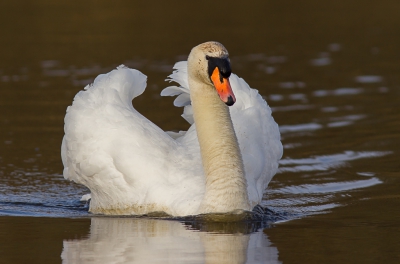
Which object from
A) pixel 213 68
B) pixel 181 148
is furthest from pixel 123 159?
pixel 213 68

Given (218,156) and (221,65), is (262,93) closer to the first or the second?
(218,156)

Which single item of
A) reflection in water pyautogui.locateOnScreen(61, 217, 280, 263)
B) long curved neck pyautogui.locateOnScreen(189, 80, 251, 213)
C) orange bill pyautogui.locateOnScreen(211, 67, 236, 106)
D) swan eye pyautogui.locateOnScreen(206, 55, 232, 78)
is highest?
swan eye pyautogui.locateOnScreen(206, 55, 232, 78)

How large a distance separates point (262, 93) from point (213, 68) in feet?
27.9

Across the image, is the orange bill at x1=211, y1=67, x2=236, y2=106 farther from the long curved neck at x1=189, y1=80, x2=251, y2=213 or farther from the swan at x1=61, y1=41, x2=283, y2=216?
the long curved neck at x1=189, y1=80, x2=251, y2=213

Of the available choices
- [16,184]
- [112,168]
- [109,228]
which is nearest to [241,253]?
[109,228]

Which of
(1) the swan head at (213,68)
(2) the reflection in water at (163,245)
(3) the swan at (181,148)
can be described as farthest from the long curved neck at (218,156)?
(2) the reflection in water at (163,245)

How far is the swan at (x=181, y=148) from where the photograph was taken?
27.4 ft

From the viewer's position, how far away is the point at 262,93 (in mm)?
16594

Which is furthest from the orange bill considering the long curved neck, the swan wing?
the swan wing

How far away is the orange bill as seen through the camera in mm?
7812

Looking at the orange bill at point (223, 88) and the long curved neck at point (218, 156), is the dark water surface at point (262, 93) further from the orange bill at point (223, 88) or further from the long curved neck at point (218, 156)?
the orange bill at point (223, 88)

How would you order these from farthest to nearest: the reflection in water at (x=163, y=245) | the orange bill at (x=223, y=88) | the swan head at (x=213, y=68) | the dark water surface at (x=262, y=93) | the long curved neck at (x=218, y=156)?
1. the long curved neck at (x=218, y=156)
2. the swan head at (x=213, y=68)
3. the orange bill at (x=223, y=88)
4. the dark water surface at (x=262, y=93)
5. the reflection in water at (x=163, y=245)

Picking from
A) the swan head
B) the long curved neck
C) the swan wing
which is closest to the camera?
the swan head

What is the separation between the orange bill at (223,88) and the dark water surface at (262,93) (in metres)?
1.22
